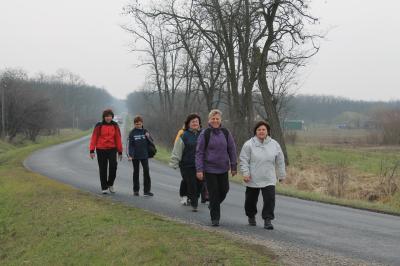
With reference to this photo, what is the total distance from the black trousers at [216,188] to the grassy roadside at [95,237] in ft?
1.87

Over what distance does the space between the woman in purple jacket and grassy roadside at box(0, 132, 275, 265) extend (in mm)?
842

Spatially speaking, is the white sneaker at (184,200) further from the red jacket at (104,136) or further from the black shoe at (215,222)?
the black shoe at (215,222)

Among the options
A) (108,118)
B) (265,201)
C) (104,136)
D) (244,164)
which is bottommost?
(265,201)

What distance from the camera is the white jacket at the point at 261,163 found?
7.97m

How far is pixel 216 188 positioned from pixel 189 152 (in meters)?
1.52

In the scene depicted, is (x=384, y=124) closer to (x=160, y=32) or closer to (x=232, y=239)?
(x=160, y=32)

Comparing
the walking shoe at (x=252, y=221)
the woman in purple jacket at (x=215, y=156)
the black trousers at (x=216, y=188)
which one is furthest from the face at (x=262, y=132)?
the walking shoe at (x=252, y=221)

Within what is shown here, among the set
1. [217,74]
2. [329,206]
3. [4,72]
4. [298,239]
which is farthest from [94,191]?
[4,72]

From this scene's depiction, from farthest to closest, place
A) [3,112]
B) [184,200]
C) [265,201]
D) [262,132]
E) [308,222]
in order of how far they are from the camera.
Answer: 1. [3,112]
2. [184,200]
3. [308,222]
4. [265,201]
5. [262,132]

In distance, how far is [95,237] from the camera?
8.30m

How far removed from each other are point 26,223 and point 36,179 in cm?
494

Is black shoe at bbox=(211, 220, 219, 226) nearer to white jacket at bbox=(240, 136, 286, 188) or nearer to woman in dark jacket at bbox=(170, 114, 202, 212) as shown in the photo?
white jacket at bbox=(240, 136, 286, 188)

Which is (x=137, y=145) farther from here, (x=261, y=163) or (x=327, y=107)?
(x=327, y=107)

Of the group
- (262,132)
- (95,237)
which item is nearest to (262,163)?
(262,132)
